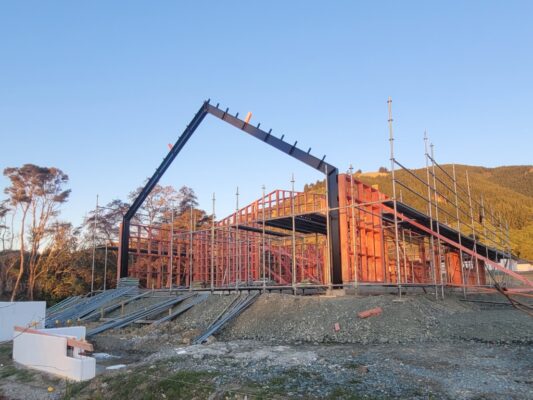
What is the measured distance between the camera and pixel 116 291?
74.5 feet

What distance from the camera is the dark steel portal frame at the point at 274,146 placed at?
15.8 meters

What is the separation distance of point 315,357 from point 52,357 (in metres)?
5.63

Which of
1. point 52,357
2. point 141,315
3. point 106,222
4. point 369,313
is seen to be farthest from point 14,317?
point 106,222

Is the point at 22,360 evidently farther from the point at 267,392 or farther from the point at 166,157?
the point at 166,157

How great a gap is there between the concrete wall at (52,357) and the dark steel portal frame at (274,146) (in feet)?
30.1

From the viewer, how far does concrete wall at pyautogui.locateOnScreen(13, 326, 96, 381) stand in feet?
28.3

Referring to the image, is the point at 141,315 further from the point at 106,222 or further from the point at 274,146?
the point at 106,222

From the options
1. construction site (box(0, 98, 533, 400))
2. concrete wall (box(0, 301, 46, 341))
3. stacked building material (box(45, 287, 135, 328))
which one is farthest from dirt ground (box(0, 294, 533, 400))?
stacked building material (box(45, 287, 135, 328))

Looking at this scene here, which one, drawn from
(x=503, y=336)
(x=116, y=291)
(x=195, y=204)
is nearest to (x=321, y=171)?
(x=503, y=336)

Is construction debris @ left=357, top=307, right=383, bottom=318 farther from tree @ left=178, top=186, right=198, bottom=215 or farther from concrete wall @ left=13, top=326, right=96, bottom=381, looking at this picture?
tree @ left=178, top=186, right=198, bottom=215

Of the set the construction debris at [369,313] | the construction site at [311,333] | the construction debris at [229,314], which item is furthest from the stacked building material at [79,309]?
the construction debris at [369,313]

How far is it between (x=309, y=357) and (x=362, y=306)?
4.23 meters

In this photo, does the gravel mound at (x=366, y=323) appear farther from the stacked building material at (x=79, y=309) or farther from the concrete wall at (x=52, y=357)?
the stacked building material at (x=79, y=309)

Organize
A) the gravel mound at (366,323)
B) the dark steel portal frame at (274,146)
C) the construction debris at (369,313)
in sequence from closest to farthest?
the gravel mound at (366,323)
the construction debris at (369,313)
the dark steel portal frame at (274,146)
